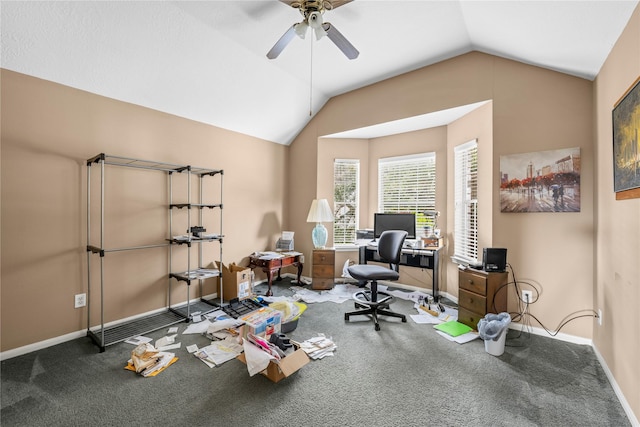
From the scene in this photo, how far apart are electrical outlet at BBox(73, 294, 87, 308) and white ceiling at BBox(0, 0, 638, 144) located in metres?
2.06

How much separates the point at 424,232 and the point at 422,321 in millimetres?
1402

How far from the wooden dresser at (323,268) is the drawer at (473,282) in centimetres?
186

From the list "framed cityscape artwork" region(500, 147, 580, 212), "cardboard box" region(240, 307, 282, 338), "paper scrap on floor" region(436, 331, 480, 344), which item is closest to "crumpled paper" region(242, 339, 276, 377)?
"cardboard box" region(240, 307, 282, 338)

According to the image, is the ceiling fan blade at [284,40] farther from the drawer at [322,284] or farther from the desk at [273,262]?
the drawer at [322,284]

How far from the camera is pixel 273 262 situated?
394cm

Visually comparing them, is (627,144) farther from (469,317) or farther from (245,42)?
(245,42)

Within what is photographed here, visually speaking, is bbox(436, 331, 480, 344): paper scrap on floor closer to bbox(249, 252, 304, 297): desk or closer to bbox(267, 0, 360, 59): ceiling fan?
bbox(249, 252, 304, 297): desk

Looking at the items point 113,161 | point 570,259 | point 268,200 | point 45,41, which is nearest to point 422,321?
point 570,259

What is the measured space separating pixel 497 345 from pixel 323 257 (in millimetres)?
2440

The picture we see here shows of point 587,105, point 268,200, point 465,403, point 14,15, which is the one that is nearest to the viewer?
point 465,403

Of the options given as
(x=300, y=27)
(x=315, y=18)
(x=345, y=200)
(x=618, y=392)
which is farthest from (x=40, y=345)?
(x=618, y=392)

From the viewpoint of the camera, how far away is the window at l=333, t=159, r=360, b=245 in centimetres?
464

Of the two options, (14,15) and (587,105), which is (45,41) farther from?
(587,105)

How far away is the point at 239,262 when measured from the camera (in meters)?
4.14
